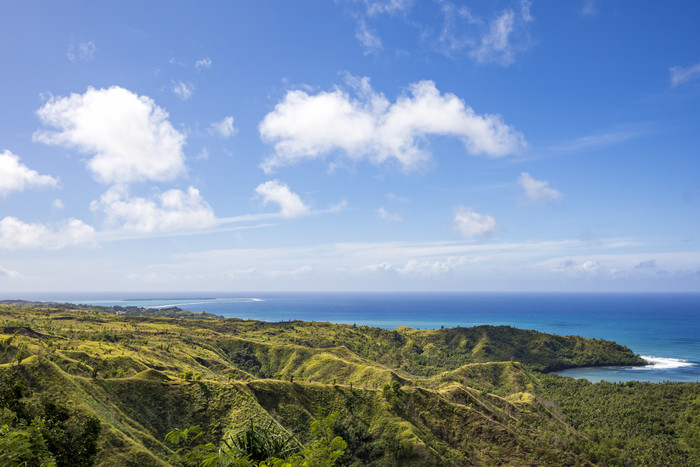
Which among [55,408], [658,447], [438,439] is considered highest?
[55,408]

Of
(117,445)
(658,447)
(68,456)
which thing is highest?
(68,456)

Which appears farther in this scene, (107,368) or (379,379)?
(379,379)

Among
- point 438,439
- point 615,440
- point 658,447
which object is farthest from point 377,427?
point 658,447

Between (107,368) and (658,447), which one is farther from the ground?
Result: (107,368)

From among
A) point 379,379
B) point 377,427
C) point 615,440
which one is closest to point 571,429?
point 615,440

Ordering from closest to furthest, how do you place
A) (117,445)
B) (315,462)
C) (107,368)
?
(315,462)
(117,445)
(107,368)

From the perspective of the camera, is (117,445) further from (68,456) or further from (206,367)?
(206,367)

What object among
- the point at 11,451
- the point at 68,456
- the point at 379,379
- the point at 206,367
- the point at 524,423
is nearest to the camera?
the point at 11,451

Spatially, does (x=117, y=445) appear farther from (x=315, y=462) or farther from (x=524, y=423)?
(x=524, y=423)

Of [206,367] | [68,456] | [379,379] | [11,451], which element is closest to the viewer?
[11,451]
